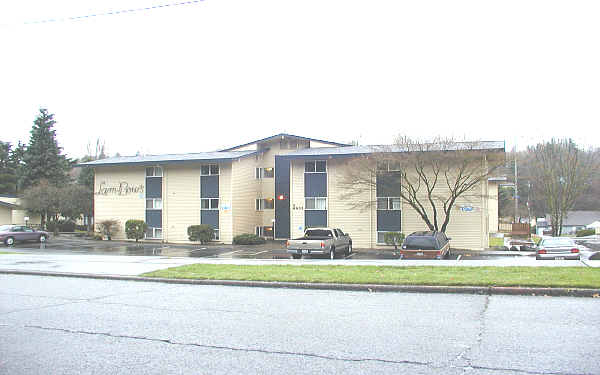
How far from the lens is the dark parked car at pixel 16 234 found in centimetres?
3562

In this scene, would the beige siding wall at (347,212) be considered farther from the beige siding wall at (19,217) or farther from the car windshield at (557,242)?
the beige siding wall at (19,217)

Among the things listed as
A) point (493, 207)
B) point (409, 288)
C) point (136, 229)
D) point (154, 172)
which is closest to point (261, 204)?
point (154, 172)

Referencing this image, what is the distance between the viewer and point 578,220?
81.6 m

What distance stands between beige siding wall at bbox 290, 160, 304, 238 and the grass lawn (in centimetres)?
1960

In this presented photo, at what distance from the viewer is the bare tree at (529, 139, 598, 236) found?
51.9 meters

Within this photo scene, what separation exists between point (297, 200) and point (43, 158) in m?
37.0

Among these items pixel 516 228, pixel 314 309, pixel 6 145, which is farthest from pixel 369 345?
pixel 6 145

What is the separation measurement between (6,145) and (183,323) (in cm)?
6661

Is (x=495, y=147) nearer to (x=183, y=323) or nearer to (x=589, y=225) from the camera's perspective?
(x=183, y=323)

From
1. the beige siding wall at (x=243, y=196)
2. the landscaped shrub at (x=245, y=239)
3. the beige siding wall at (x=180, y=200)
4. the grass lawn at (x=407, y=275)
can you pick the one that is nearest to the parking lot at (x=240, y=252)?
the landscaped shrub at (x=245, y=239)

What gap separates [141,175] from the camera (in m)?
39.7

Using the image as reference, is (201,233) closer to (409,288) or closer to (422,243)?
(422,243)

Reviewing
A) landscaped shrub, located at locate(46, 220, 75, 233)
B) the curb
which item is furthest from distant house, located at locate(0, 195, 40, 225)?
the curb

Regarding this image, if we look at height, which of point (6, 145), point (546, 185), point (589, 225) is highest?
point (6, 145)
